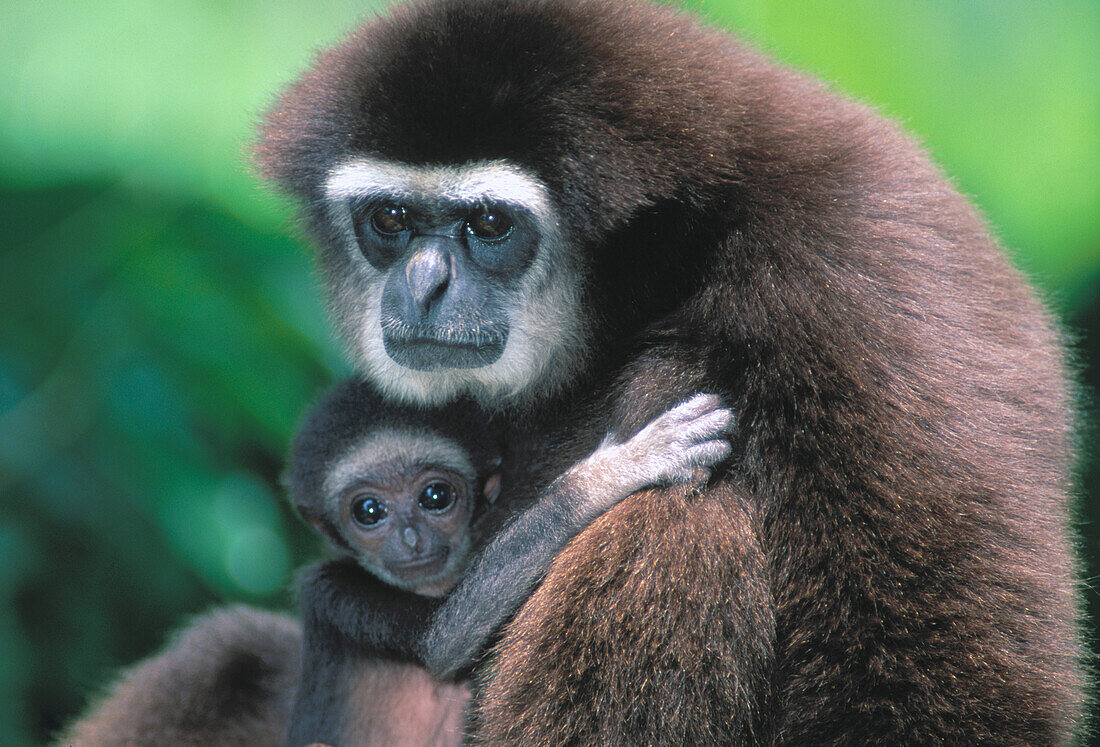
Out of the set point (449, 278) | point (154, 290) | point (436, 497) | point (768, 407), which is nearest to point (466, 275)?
point (449, 278)

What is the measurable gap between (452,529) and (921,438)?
1.65 meters

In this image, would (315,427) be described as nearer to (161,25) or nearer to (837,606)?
(837,606)

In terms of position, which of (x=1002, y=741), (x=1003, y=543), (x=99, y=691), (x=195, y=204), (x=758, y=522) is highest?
(x=1003, y=543)

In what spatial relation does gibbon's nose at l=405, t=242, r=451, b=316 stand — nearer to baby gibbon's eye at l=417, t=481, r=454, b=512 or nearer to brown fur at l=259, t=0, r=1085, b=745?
brown fur at l=259, t=0, r=1085, b=745

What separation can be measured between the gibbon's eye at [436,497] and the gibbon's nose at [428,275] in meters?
0.74

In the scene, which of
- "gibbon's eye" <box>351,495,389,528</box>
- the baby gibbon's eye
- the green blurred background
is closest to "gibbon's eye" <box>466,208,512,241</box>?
the baby gibbon's eye

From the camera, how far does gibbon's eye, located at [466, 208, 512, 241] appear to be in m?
2.68

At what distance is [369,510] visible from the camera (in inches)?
130

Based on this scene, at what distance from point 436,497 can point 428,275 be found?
87 centimetres

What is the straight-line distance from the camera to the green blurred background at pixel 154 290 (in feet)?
13.4

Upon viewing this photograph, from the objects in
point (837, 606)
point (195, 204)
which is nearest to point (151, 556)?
point (195, 204)

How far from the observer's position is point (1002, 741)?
2080mm

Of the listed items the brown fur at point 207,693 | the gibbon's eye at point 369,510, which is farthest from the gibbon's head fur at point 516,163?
the brown fur at point 207,693

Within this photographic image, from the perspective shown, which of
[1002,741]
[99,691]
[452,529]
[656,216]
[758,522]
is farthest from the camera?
[99,691]
